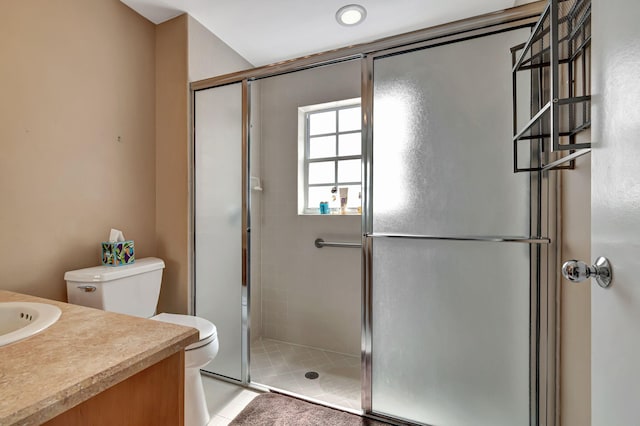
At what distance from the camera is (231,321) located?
1896 millimetres

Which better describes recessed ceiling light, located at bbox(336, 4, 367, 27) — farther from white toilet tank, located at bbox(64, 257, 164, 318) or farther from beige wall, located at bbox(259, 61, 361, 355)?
white toilet tank, located at bbox(64, 257, 164, 318)

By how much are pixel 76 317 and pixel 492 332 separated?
151 cm

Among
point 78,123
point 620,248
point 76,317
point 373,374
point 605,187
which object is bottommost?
point 373,374

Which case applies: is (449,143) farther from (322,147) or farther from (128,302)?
(128,302)

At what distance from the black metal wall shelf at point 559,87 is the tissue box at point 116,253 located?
6.16ft

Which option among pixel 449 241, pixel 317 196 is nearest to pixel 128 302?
pixel 317 196

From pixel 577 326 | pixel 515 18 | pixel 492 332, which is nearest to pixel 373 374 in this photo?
pixel 492 332

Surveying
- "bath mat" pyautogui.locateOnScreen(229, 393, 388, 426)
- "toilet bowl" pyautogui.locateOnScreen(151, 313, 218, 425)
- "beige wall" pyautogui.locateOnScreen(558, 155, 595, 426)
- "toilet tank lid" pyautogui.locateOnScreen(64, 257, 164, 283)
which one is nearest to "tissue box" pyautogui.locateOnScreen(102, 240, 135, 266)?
"toilet tank lid" pyautogui.locateOnScreen(64, 257, 164, 283)

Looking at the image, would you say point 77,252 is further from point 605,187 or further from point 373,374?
point 605,187

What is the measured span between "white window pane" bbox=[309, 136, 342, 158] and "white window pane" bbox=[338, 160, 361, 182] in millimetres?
124

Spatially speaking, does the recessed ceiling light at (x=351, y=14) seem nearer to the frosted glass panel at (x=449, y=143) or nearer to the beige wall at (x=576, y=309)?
the frosted glass panel at (x=449, y=143)

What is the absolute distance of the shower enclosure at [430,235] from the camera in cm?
126

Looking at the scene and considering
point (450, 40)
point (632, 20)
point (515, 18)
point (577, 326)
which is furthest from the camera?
point (450, 40)

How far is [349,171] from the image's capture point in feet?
7.98
